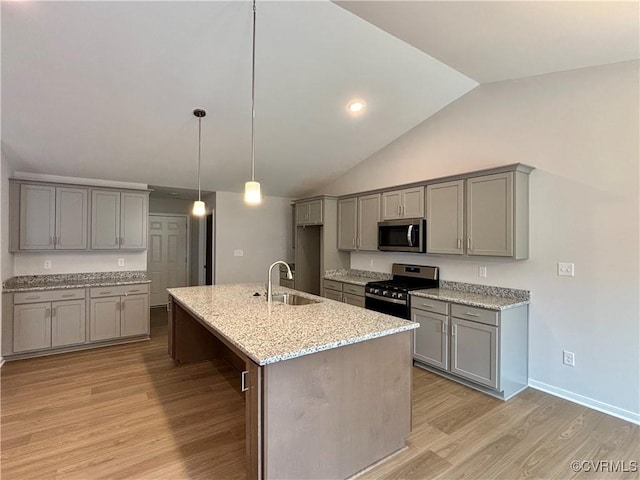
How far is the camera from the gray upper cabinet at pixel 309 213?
17.5 ft

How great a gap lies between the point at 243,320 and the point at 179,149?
2.81 metres

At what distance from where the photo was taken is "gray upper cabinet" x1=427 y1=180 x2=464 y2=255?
11.5 feet

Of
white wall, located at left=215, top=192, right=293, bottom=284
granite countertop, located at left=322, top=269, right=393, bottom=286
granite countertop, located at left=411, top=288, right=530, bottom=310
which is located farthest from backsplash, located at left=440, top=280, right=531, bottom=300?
white wall, located at left=215, top=192, right=293, bottom=284

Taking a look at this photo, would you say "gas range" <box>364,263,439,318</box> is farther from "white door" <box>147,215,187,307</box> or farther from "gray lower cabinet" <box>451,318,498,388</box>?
"white door" <box>147,215,187,307</box>

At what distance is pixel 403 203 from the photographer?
163 inches

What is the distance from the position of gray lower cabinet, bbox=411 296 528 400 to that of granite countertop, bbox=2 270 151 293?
12.4 feet

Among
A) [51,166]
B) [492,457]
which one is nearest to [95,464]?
[492,457]

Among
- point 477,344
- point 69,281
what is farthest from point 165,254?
point 477,344

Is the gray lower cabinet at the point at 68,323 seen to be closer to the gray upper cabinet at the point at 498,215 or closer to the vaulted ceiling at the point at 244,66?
the vaulted ceiling at the point at 244,66

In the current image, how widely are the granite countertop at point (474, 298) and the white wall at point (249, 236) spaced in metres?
3.27

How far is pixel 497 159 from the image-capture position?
346cm

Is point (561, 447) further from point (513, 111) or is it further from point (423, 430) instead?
point (513, 111)
